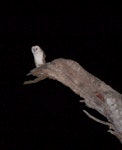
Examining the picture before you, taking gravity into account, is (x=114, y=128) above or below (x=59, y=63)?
below

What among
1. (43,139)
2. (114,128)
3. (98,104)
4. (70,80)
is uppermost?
(70,80)

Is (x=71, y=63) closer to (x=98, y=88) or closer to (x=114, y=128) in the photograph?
(x=98, y=88)

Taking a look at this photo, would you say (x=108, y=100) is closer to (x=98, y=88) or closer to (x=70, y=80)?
(x=98, y=88)

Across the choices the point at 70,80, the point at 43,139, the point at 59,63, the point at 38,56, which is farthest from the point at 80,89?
the point at 43,139

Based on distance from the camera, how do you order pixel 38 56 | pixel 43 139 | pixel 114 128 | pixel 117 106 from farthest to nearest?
pixel 43 139 → pixel 38 56 → pixel 114 128 → pixel 117 106

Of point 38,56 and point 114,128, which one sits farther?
point 38,56

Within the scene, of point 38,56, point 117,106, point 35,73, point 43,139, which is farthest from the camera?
point 43,139
